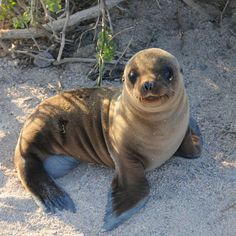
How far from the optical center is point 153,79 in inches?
120

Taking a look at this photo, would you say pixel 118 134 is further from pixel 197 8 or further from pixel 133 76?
pixel 197 8

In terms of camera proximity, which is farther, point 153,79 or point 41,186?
point 41,186

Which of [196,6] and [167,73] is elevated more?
[167,73]

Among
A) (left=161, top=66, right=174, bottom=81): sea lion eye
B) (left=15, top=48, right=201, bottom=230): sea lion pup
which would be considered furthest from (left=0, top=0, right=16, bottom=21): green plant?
(left=161, top=66, right=174, bottom=81): sea lion eye

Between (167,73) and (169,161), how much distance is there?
727 mm

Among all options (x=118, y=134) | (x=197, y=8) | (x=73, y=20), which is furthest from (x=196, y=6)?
(x=118, y=134)

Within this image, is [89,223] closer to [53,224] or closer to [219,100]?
[53,224]

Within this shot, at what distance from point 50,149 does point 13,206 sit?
0.45 metres

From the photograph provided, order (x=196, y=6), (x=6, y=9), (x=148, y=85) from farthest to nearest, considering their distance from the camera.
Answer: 1. (x=196, y=6)
2. (x=6, y=9)
3. (x=148, y=85)

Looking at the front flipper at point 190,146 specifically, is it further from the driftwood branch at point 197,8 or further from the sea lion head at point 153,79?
the driftwood branch at point 197,8

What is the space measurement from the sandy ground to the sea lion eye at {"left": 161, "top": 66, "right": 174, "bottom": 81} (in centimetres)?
68

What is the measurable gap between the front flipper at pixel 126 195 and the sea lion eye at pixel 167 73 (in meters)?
0.57

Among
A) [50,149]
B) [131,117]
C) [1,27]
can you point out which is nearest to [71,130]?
[50,149]

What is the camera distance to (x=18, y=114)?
4.11 metres
